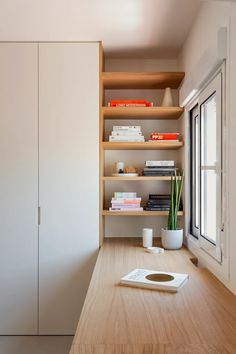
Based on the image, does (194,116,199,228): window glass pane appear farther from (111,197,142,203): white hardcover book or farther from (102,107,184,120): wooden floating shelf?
(111,197,142,203): white hardcover book

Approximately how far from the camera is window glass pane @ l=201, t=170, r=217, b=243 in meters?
2.26

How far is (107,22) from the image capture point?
2506 mm

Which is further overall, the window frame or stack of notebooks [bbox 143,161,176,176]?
stack of notebooks [bbox 143,161,176,176]

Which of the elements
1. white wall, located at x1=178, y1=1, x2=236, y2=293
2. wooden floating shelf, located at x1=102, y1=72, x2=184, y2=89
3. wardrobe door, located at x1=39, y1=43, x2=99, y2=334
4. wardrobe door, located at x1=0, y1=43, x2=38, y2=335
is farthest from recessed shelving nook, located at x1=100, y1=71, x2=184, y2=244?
white wall, located at x1=178, y1=1, x2=236, y2=293

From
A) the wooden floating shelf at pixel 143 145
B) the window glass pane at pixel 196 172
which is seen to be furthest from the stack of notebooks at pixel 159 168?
the window glass pane at pixel 196 172

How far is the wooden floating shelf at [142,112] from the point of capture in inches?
112

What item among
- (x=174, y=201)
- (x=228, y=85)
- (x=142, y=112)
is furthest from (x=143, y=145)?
(x=228, y=85)

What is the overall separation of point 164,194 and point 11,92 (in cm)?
151

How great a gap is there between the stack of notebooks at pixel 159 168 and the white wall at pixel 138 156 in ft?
0.76

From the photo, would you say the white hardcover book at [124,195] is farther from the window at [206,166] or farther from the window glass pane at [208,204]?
the window glass pane at [208,204]

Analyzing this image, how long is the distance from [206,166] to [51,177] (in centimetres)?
120

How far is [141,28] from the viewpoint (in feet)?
8.49

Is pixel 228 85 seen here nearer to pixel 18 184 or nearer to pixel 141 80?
pixel 141 80

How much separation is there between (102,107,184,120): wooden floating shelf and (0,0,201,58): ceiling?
1.72ft
